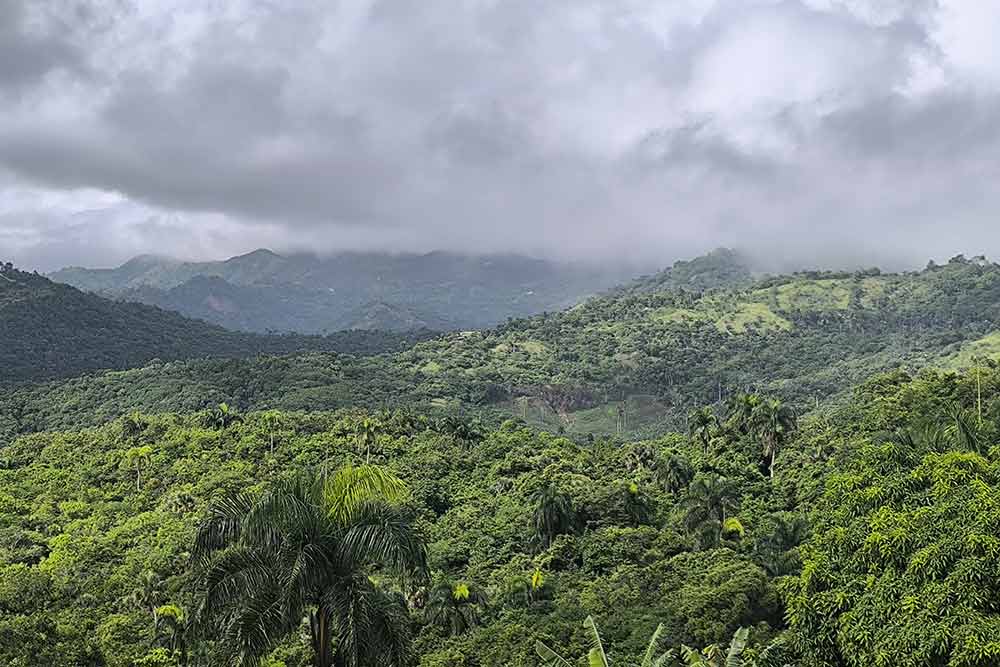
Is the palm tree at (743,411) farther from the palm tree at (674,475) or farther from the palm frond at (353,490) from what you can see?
the palm frond at (353,490)

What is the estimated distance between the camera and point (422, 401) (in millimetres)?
159875

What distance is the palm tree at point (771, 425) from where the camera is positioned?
233 ft

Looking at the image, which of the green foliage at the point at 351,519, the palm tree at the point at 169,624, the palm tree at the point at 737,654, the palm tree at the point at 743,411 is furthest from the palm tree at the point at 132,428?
the palm tree at the point at 737,654

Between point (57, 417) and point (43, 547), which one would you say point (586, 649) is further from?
point (57, 417)

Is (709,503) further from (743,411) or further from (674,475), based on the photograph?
(743,411)

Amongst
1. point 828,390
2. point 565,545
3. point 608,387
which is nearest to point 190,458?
Answer: point 565,545

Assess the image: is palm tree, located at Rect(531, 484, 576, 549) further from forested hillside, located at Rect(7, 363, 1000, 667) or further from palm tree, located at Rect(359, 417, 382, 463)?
palm tree, located at Rect(359, 417, 382, 463)

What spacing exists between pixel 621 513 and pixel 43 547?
145 feet

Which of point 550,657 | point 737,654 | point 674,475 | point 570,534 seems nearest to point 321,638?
point 550,657

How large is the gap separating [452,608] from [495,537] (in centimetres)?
1904

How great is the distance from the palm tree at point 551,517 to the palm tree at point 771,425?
2104 cm

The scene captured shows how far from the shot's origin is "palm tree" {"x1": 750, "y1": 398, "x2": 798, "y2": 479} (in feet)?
233

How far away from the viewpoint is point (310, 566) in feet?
45.1

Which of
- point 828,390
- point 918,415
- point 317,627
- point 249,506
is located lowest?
point 828,390
